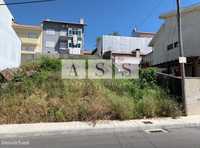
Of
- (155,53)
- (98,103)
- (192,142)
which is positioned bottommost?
(192,142)

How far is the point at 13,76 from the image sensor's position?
13.4 m

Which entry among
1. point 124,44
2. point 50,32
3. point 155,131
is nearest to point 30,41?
point 50,32

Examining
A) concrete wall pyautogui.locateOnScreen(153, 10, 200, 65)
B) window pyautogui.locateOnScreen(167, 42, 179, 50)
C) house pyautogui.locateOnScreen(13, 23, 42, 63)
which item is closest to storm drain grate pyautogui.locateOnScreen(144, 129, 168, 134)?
concrete wall pyautogui.locateOnScreen(153, 10, 200, 65)

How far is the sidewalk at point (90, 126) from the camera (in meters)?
8.67

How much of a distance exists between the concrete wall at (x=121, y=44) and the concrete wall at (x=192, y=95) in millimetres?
25645

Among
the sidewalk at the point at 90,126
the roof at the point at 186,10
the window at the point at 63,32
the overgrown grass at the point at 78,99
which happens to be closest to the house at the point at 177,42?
the roof at the point at 186,10

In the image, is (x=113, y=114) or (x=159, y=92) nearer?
(x=113, y=114)

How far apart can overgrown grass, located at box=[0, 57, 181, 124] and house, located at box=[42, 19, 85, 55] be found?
4046cm

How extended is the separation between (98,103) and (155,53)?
13.6 metres

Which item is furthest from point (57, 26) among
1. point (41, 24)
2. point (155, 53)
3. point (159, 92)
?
point (159, 92)

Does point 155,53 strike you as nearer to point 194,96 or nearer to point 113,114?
point 194,96

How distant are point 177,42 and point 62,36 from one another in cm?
3873

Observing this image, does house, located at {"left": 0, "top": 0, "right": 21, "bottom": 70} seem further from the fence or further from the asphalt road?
→ the fence

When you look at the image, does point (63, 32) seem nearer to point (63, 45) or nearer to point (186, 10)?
point (63, 45)
